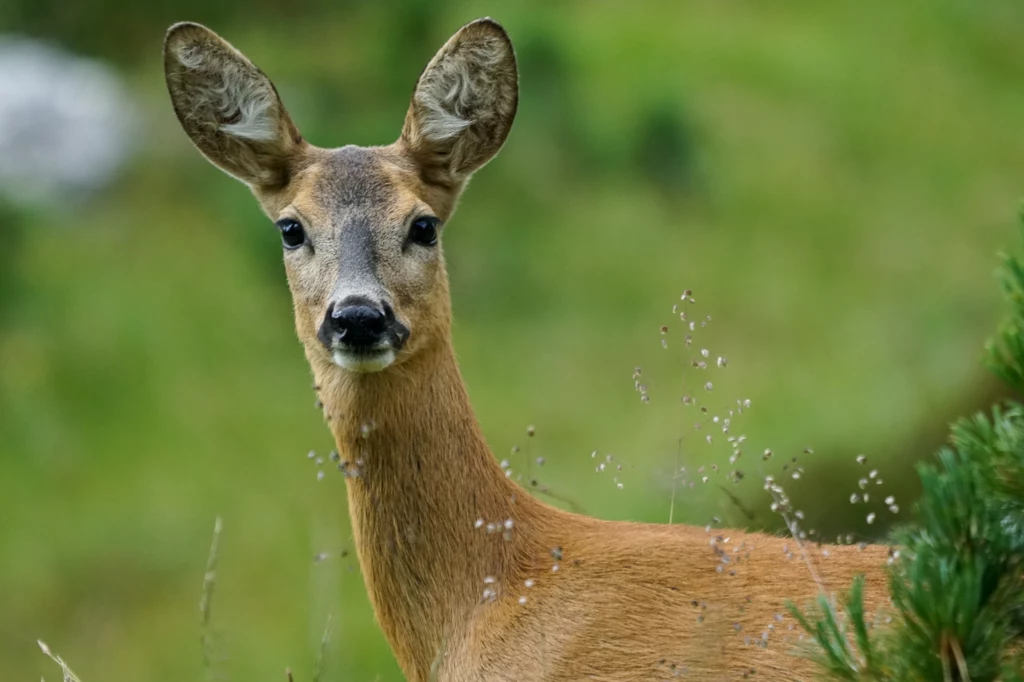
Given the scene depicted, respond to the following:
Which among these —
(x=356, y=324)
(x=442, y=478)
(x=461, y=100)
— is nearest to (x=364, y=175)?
(x=461, y=100)

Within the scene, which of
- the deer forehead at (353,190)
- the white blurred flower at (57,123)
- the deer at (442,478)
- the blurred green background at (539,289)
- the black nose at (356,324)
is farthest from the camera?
the white blurred flower at (57,123)

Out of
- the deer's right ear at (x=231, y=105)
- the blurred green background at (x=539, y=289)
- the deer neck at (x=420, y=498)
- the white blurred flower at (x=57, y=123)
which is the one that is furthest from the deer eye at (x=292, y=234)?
the white blurred flower at (x=57, y=123)

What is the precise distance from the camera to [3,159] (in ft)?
33.6

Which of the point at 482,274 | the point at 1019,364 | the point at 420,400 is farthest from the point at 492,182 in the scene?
the point at 1019,364

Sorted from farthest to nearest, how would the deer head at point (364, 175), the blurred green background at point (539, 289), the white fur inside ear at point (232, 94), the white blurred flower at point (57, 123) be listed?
1. the white blurred flower at point (57, 123)
2. the blurred green background at point (539, 289)
3. the white fur inside ear at point (232, 94)
4. the deer head at point (364, 175)

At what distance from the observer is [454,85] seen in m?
4.24

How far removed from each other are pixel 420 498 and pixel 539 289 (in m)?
6.03

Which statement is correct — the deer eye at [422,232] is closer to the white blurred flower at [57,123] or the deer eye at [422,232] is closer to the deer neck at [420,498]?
the deer neck at [420,498]

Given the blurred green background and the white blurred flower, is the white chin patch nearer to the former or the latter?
the blurred green background

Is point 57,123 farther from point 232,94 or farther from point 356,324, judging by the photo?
point 356,324

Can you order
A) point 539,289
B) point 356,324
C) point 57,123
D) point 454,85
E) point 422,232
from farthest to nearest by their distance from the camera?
1. point 57,123
2. point 539,289
3. point 454,85
4. point 422,232
5. point 356,324

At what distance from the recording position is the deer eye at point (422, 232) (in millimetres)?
4016

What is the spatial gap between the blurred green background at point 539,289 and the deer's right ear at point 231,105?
2678 mm

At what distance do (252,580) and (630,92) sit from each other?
4543 mm
